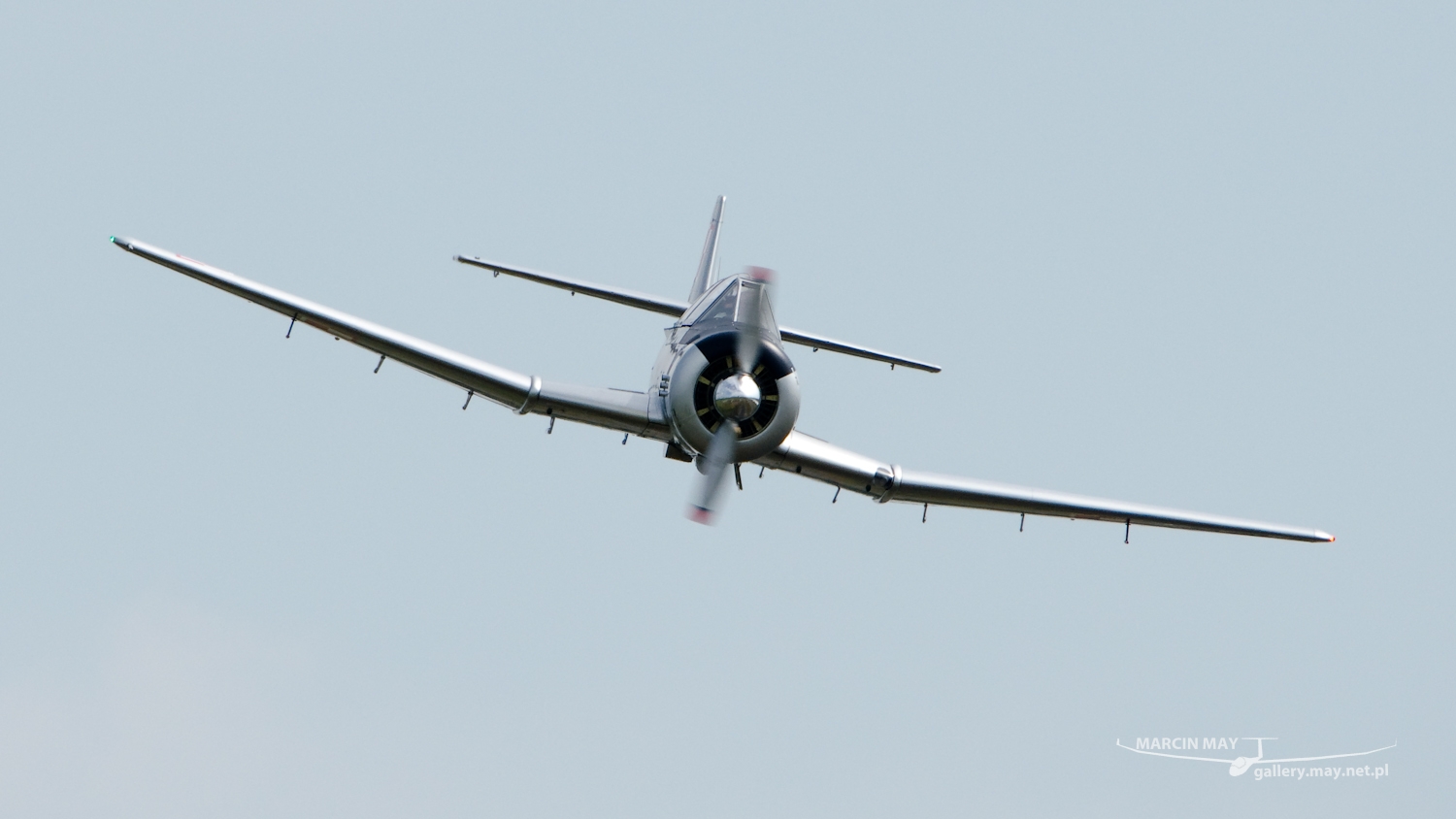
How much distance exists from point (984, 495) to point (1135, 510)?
3.04 metres

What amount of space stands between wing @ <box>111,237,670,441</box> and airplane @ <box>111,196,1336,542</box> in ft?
0.07

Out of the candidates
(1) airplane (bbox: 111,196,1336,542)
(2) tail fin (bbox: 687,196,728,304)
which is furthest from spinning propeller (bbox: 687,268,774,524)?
(2) tail fin (bbox: 687,196,728,304)

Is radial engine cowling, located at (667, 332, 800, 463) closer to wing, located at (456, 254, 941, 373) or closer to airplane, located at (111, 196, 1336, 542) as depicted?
airplane, located at (111, 196, 1336, 542)

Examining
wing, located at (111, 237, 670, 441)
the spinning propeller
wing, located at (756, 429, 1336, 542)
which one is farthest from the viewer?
wing, located at (756, 429, 1336, 542)

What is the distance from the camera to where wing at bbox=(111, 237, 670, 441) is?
2095cm

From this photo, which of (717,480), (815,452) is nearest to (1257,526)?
(815,452)

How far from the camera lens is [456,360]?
2158 centimetres

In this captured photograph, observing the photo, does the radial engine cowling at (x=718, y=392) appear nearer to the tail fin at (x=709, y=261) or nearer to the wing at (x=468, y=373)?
the wing at (x=468, y=373)

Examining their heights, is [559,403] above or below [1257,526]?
below

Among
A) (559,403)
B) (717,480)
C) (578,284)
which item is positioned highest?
(578,284)

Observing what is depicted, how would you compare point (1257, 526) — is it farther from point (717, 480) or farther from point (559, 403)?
point (559, 403)

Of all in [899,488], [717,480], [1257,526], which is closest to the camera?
[717,480]

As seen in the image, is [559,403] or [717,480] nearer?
[717,480]

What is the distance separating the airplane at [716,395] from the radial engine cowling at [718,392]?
1cm
